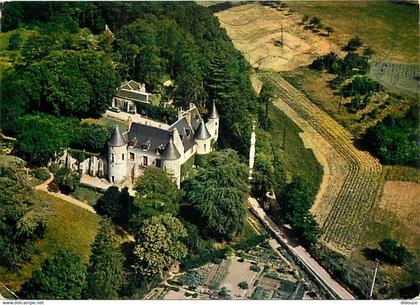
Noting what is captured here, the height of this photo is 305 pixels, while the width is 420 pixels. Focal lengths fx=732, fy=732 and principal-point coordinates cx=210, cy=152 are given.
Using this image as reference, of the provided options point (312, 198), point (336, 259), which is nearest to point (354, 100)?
point (312, 198)

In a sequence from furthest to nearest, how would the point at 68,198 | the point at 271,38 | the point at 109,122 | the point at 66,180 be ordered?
the point at 271,38 → the point at 109,122 → the point at 68,198 → the point at 66,180

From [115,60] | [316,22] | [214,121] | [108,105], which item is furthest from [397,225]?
A: [316,22]

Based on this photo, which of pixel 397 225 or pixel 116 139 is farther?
pixel 397 225

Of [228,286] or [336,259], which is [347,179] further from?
[228,286]

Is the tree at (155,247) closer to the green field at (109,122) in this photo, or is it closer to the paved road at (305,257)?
the paved road at (305,257)

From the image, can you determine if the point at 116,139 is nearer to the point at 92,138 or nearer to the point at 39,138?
the point at 92,138

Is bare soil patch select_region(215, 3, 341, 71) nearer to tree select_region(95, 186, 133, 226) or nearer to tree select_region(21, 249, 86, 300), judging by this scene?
tree select_region(95, 186, 133, 226)

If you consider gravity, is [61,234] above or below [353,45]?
below
